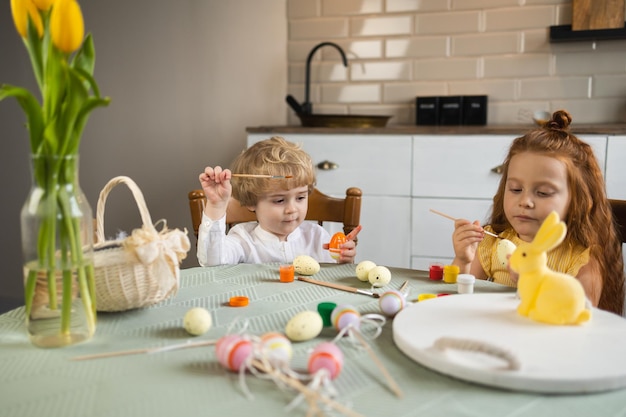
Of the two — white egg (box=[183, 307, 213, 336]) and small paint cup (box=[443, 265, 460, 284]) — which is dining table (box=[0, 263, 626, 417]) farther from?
small paint cup (box=[443, 265, 460, 284])

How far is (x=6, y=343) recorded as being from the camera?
0.92 m

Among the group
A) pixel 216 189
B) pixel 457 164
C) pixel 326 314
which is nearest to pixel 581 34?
pixel 457 164

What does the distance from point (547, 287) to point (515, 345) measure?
126mm

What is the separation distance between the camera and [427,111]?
113 inches

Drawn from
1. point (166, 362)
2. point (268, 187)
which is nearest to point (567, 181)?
point (268, 187)

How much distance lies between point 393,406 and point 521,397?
159 mm

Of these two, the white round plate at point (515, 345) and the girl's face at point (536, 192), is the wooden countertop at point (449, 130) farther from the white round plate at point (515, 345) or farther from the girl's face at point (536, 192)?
the white round plate at point (515, 345)

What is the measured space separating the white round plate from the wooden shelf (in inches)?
79.3

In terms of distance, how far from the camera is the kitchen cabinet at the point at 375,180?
2.48m

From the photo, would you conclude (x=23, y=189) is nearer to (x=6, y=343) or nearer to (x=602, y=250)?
(x=6, y=343)

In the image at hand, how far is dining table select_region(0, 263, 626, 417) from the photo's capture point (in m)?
0.70

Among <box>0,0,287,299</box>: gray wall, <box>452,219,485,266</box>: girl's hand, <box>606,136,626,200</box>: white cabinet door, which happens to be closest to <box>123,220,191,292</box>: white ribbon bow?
<box>452,219,485,266</box>: girl's hand

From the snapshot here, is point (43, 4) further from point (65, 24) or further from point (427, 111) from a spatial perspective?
point (427, 111)

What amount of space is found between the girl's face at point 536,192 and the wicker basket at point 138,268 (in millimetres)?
833
